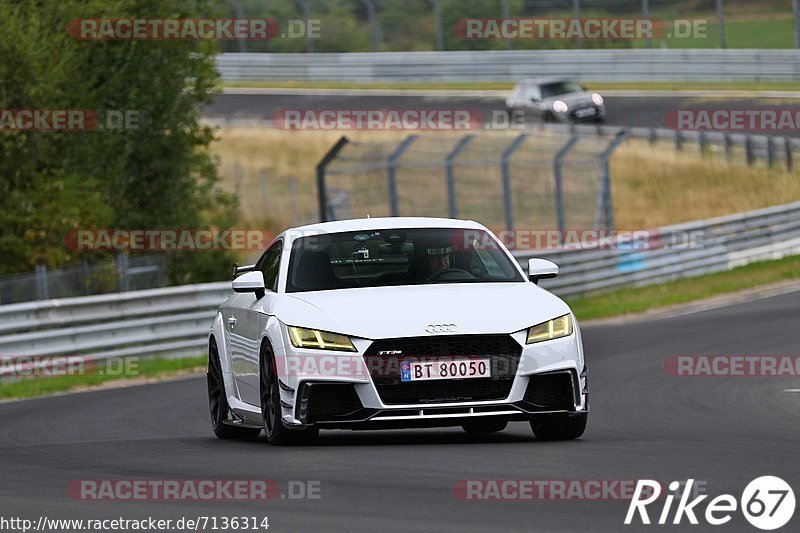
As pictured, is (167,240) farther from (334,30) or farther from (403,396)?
(334,30)

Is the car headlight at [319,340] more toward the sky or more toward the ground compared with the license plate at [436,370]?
more toward the sky

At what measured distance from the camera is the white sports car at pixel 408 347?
32.0 feet

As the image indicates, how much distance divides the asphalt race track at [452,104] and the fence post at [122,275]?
2640cm

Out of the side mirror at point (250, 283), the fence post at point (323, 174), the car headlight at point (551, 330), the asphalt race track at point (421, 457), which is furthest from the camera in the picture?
the fence post at point (323, 174)

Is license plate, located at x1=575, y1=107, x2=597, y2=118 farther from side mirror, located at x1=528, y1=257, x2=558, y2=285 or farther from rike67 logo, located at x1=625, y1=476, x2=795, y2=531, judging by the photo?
rike67 logo, located at x1=625, y1=476, x2=795, y2=531

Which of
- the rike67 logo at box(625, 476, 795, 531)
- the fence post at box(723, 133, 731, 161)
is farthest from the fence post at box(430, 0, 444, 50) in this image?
the rike67 logo at box(625, 476, 795, 531)

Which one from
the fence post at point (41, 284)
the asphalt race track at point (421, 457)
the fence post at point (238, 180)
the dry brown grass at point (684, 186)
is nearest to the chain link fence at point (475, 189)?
the dry brown grass at point (684, 186)

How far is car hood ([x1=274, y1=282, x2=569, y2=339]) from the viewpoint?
9.79m

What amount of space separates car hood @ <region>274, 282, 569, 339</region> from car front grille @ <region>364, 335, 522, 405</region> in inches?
2.7

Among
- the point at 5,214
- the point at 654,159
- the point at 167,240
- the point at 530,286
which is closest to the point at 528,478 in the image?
the point at 530,286

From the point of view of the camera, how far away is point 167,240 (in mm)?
28188

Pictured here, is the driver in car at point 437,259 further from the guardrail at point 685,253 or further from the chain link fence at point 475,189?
the guardrail at point 685,253

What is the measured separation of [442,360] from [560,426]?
0.95m

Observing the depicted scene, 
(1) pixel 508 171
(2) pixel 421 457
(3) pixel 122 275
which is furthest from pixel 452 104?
(2) pixel 421 457
